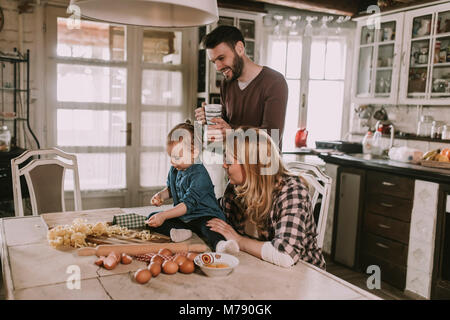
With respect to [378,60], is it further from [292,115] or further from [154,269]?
[154,269]

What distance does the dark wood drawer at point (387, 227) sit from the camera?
2.96 m

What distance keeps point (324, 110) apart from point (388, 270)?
8.88 ft

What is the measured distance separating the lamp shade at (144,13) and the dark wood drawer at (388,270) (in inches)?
94.0

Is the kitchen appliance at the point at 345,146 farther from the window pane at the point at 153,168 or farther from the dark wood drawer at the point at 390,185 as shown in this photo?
the window pane at the point at 153,168

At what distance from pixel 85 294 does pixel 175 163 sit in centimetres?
96

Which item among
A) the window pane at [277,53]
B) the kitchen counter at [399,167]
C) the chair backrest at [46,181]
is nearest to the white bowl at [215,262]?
the chair backrest at [46,181]

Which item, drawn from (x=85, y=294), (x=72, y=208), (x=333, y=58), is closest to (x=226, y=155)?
(x=85, y=294)

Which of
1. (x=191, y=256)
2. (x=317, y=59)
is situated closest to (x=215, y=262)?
(x=191, y=256)

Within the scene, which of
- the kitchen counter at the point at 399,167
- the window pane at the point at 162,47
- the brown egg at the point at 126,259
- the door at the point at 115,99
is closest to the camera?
the brown egg at the point at 126,259

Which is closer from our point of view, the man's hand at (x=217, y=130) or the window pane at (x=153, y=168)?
the man's hand at (x=217, y=130)

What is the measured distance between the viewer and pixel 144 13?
59.6 inches

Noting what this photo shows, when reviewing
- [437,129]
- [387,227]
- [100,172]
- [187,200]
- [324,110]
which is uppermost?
[324,110]

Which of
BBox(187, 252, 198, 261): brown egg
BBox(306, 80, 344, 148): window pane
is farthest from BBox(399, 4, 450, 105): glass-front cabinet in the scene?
BBox(187, 252, 198, 261): brown egg

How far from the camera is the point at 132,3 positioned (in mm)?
1485
